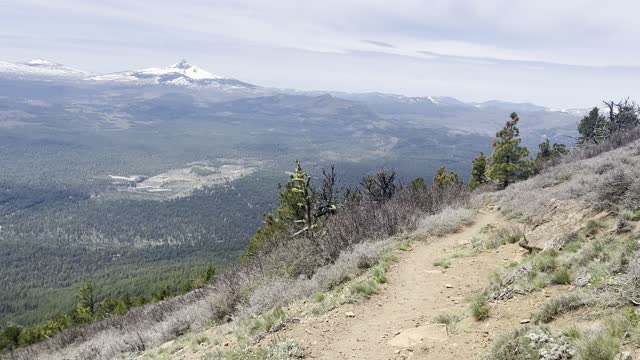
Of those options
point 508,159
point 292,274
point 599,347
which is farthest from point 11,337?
point 599,347

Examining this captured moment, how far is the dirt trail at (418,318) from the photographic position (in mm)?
8289

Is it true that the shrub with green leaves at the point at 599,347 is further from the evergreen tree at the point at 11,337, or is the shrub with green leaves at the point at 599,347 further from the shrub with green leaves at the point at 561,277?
the evergreen tree at the point at 11,337

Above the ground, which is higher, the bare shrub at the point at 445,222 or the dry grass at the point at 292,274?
the bare shrub at the point at 445,222

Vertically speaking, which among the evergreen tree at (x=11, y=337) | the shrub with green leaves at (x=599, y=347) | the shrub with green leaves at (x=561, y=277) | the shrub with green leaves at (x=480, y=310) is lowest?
the evergreen tree at (x=11, y=337)

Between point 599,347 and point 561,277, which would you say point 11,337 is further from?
point 599,347

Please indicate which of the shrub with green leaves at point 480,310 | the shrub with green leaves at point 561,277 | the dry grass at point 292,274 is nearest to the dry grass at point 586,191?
the dry grass at point 292,274

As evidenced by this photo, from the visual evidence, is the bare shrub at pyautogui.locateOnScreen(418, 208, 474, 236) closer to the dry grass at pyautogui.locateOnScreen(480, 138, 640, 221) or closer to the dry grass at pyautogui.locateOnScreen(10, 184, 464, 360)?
the dry grass at pyautogui.locateOnScreen(10, 184, 464, 360)

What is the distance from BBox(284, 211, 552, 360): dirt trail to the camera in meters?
8.29

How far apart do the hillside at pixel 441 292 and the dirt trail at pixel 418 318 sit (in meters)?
0.04

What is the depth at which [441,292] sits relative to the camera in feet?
38.2

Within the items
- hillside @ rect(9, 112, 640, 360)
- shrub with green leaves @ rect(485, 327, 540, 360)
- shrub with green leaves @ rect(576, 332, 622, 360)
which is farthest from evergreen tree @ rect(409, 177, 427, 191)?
shrub with green leaves @ rect(576, 332, 622, 360)

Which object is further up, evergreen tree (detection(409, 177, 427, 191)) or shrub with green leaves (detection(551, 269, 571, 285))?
shrub with green leaves (detection(551, 269, 571, 285))

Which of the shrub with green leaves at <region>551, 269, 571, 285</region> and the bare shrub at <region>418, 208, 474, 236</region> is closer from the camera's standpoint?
the shrub with green leaves at <region>551, 269, 571, 285</region>

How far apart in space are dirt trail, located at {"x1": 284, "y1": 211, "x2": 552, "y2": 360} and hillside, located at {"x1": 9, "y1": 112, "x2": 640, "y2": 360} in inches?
1.4
